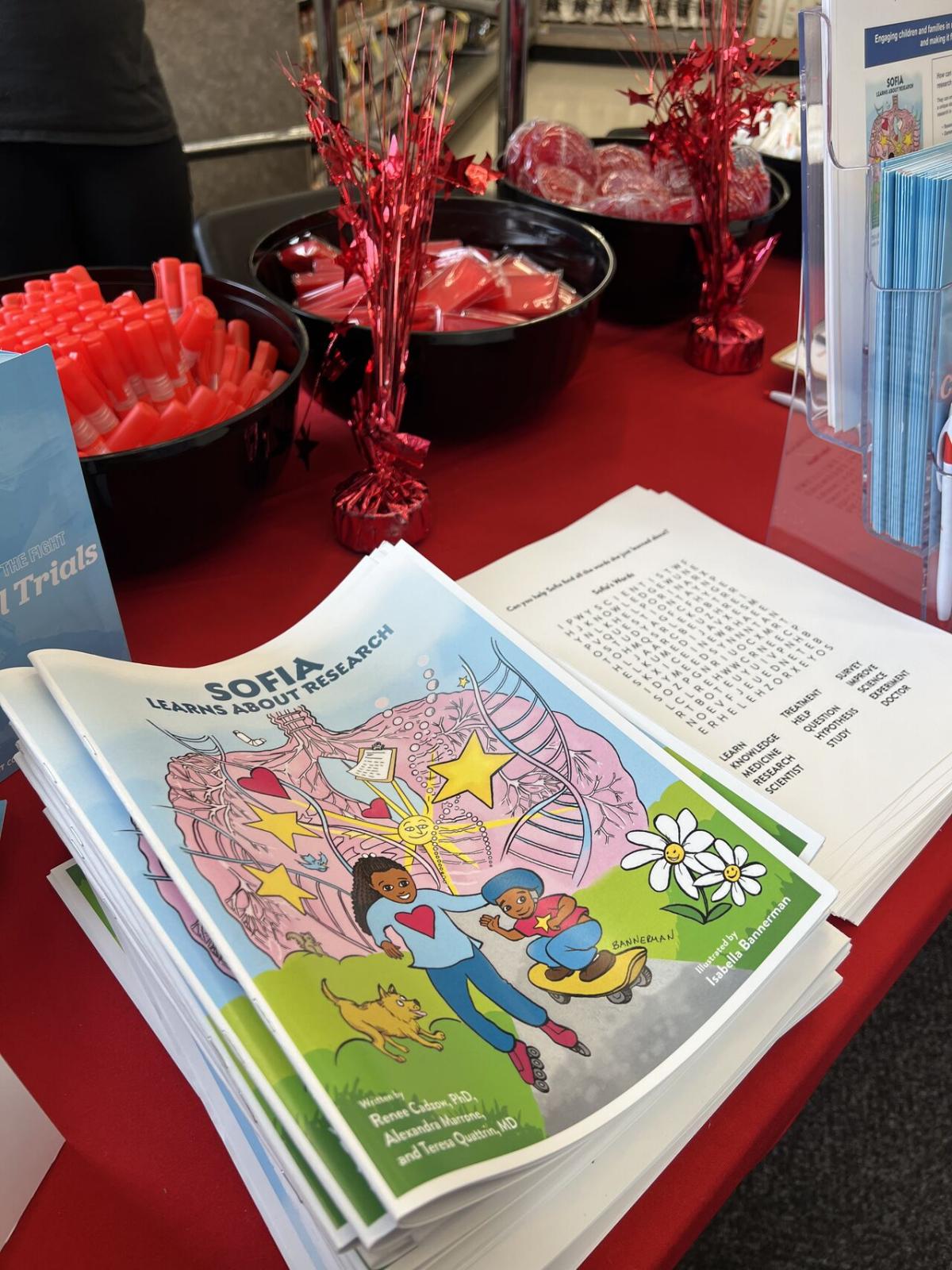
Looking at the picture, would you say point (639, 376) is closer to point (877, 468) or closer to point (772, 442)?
point (772, 442)

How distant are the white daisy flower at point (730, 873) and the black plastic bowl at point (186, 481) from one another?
44 cm

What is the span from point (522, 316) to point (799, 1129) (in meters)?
1.02

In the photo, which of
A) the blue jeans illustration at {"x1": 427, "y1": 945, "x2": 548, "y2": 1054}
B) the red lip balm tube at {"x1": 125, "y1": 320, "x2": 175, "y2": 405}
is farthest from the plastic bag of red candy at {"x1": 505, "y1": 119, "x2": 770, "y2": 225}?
the blue jeans illustration at {"x1": 427, "y1": 945, "x2": 548, "y2": 1054}

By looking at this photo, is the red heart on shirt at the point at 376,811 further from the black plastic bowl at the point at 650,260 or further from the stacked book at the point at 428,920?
the black plastic bowl at the point at 650,260

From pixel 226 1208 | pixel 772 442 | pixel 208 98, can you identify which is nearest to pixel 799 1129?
pixel 772 442

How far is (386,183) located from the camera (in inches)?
25.9

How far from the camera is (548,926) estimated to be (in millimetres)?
447

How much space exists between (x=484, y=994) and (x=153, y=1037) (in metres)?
0.18

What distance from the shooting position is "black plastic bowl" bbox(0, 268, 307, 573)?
2.11ft

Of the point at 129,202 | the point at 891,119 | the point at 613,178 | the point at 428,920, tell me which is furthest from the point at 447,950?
the point at 129,202

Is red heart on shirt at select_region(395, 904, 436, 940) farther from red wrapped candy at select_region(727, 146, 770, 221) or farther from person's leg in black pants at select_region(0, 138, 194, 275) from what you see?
person's leg in black pants at select_region(0, 138, 194, 275)

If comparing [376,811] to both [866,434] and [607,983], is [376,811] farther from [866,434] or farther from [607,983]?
[866,434]

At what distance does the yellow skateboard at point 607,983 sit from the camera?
42cm

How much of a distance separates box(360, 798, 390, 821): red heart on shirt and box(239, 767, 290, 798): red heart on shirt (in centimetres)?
4
